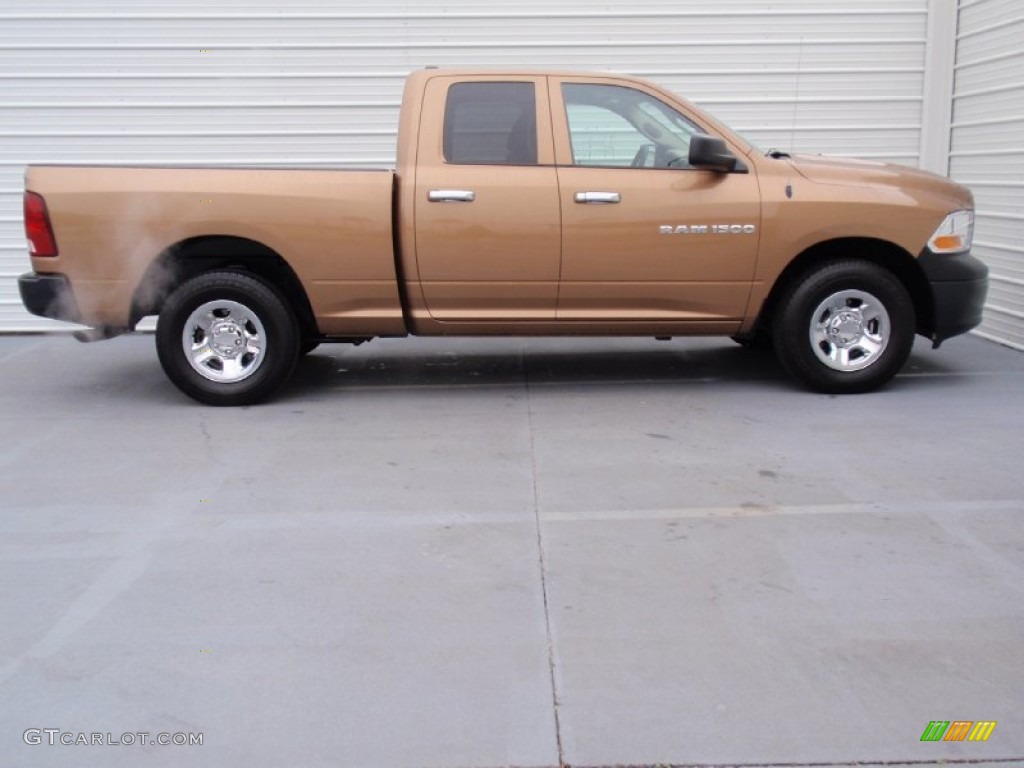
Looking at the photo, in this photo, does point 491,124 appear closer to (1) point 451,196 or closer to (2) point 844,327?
(1) point 451,196

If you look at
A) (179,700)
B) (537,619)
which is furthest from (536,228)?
(179,700)

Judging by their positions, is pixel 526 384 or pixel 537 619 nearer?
pixel 537 619

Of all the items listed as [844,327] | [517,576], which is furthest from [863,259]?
[517,576]

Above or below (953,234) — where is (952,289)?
below

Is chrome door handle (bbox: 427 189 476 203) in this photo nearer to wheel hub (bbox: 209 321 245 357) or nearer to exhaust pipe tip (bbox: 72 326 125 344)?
wheel hub (bbox: 209 321 245 357)

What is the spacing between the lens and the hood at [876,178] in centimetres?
677

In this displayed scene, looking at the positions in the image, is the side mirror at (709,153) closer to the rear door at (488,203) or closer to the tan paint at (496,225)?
the tan paint at (496,225)

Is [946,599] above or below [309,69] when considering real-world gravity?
below

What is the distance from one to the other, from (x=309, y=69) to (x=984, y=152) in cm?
556

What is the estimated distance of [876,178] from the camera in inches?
268

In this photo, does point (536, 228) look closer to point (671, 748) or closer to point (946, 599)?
point (946, 599)

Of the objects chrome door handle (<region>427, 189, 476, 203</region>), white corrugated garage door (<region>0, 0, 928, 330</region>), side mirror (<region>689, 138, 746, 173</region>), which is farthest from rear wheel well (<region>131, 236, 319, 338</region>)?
white corrugated garage door (<region>0, 0, 928, 330</region>)

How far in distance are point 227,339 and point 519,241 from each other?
6.28ft

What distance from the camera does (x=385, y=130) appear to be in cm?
941
